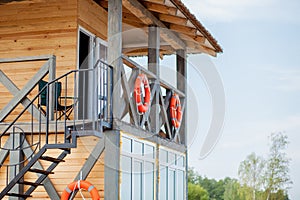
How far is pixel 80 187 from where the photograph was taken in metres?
9.77

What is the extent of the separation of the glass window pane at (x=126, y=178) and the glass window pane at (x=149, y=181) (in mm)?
997

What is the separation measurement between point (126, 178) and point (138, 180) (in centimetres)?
72

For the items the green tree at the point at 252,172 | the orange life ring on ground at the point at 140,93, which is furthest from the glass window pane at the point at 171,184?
the green tree at the point at 252,172

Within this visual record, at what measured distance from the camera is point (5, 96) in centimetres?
1114

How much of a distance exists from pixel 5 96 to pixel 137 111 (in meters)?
2.15

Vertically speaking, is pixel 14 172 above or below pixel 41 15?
below

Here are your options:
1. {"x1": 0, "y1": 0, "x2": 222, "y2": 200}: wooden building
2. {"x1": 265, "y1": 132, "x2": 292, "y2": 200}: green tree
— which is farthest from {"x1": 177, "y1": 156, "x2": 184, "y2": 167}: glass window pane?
{"x1": 265, "y1": 132, "x2": 292, "y2": 200}: green tree

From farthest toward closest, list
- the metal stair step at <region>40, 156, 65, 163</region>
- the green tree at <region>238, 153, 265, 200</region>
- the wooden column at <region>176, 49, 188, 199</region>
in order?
the green tree at <region>238, 153, 265, 200</region>, the wooden column at <region>176, 49, 188, 199</region>, the metal stair step at <region>40, 156, 65, 163</region>

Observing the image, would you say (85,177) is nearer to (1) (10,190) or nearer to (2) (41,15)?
(1) (10,190)

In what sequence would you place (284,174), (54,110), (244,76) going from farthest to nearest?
(244,76), (284,174), (54,110)

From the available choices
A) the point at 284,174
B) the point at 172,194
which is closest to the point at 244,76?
the point at 284,174

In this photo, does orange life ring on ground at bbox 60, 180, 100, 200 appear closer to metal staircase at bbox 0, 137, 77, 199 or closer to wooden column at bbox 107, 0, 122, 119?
metal staircase at bbox 0, 137, 77, 199

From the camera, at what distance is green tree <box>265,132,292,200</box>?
31.5 metres

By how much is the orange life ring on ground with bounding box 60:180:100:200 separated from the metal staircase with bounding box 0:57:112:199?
0.39 metres
